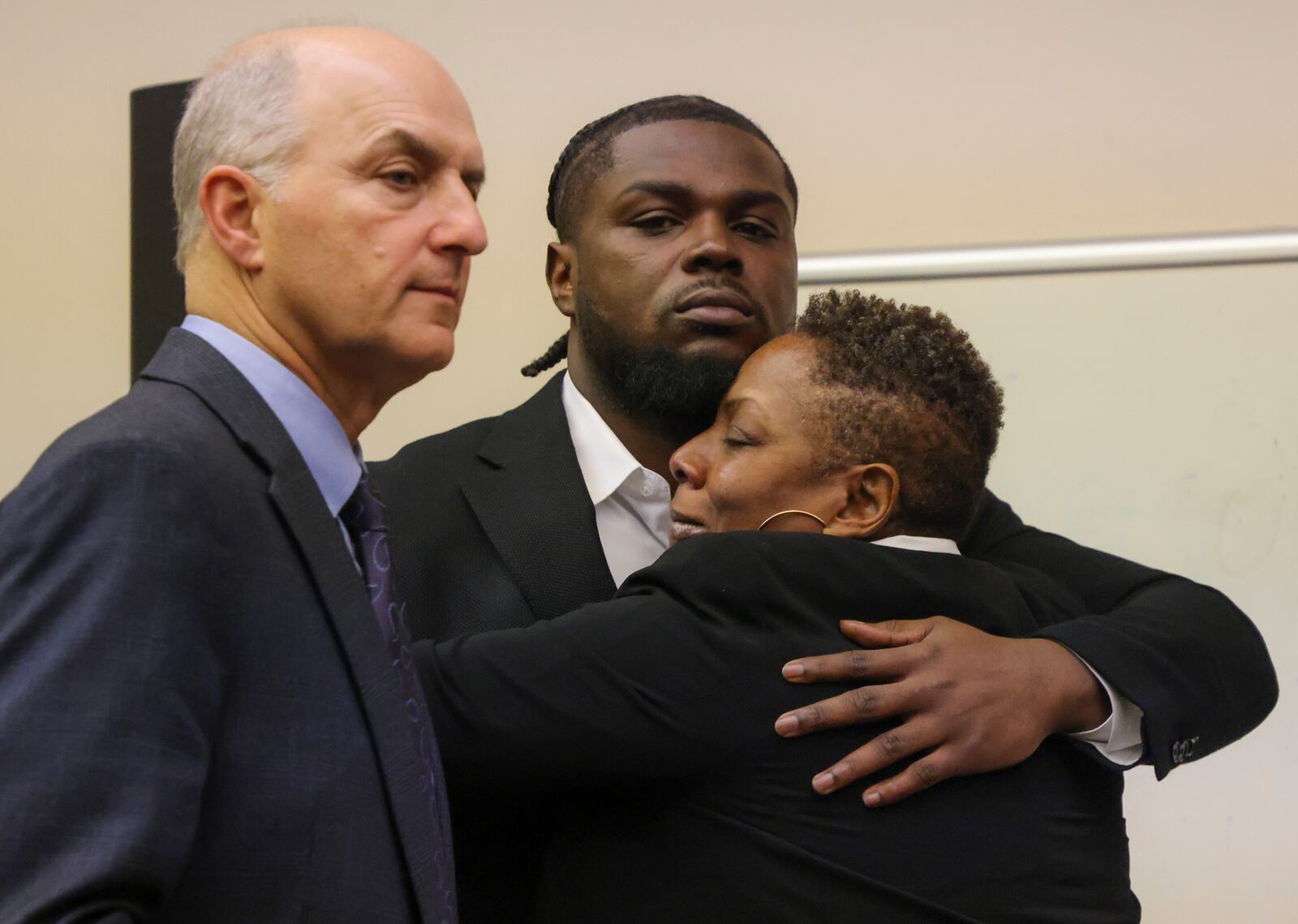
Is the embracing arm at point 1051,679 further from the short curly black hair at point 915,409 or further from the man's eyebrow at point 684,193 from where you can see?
the man's eyebrow at point 684,193

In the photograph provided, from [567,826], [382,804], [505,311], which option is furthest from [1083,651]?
[505,311]

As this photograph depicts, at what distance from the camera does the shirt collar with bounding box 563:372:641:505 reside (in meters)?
1.66

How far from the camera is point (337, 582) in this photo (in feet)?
3.14

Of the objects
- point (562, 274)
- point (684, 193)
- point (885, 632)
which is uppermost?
point (684, 193)

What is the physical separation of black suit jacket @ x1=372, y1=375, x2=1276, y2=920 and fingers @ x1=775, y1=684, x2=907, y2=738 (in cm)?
8

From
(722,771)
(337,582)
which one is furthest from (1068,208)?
(337,582)

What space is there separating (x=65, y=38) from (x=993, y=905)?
2815 millimetres

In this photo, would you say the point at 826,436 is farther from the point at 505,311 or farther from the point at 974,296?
the point at 505,311

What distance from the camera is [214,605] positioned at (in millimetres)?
859

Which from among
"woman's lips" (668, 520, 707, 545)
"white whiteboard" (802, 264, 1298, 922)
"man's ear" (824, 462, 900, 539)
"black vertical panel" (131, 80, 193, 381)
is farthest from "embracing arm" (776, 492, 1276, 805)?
"black vertical panel" (131, 80, 193, 381)

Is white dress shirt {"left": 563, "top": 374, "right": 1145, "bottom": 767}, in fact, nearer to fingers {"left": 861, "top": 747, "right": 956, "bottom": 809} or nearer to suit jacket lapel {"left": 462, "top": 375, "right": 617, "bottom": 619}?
suit jacket lapel {"left": 462, "top": 375, "right": 617, "bottom": 619}

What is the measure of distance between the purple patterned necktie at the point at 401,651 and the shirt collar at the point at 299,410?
0.03 m

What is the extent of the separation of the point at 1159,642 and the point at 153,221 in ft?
7.65

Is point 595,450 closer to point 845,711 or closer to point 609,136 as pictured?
point 609,136
